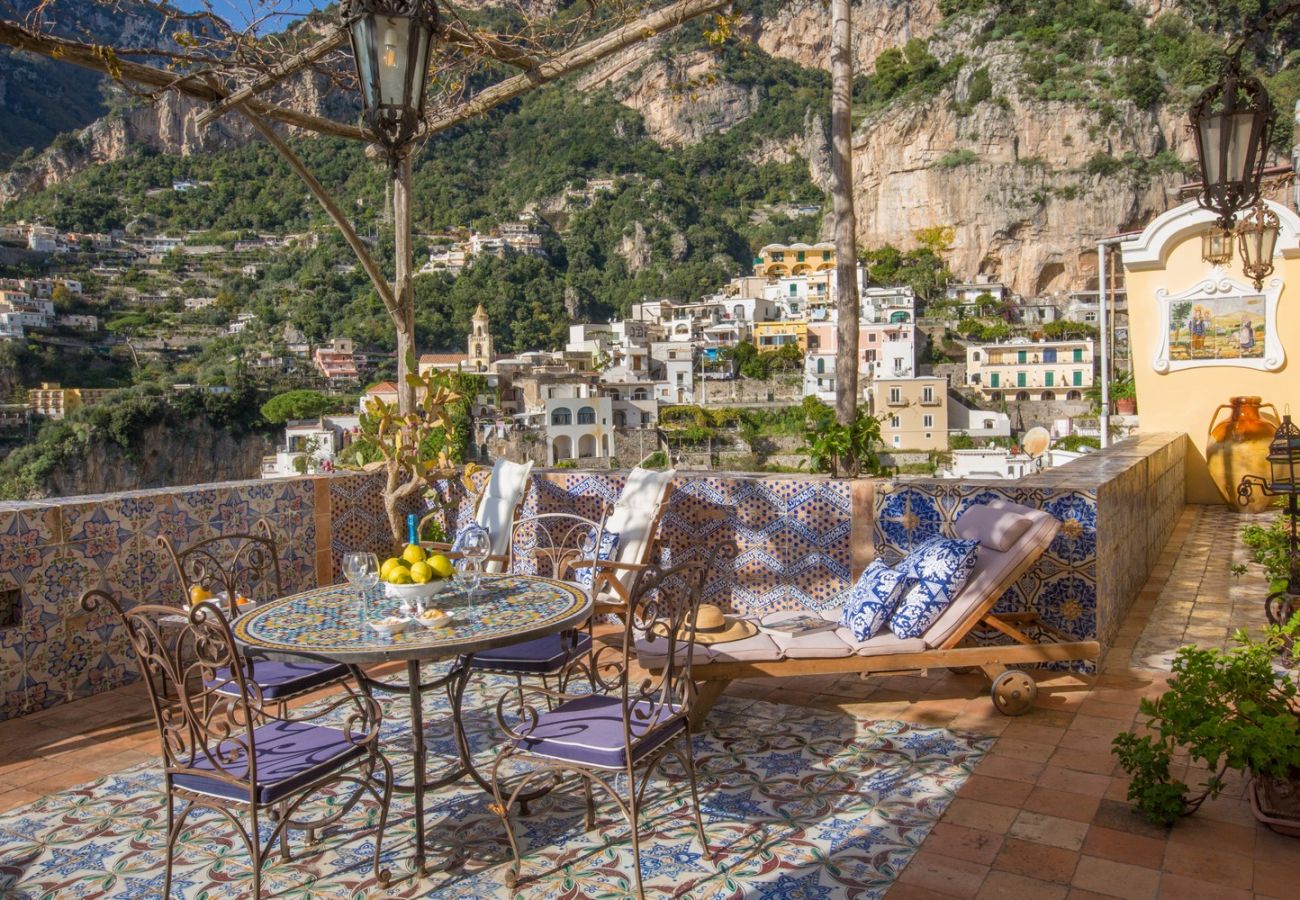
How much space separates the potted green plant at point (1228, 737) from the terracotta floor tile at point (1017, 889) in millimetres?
503

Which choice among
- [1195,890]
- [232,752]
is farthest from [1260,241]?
[232,752]

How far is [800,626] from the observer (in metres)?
3.46

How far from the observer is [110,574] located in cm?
407

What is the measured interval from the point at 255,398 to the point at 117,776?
1976 inches

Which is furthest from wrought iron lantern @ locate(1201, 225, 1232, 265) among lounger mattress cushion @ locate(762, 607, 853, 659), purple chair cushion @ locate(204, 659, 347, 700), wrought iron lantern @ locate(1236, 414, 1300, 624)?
purple chair cushion @ locate(204, 659, 347, 700)

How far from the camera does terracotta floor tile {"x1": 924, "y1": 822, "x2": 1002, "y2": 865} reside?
2338 mm

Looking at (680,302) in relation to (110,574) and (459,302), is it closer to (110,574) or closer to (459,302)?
(459,302)

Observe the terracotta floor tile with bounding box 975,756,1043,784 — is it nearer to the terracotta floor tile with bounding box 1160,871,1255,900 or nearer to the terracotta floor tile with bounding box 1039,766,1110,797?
the terracotta floor tile with bounding box 1039,766,1110,797

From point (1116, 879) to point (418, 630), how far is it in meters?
1.85

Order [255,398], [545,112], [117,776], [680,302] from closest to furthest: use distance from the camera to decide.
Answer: [117,776], [255,398], [680,302], [545,112]

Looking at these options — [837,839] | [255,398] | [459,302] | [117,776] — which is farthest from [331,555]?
[459,302]

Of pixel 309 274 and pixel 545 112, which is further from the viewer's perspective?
pixel 545 112

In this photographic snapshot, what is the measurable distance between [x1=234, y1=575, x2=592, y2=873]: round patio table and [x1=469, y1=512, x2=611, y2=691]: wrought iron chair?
0.15 metres

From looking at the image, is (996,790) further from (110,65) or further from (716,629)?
(110,65)
